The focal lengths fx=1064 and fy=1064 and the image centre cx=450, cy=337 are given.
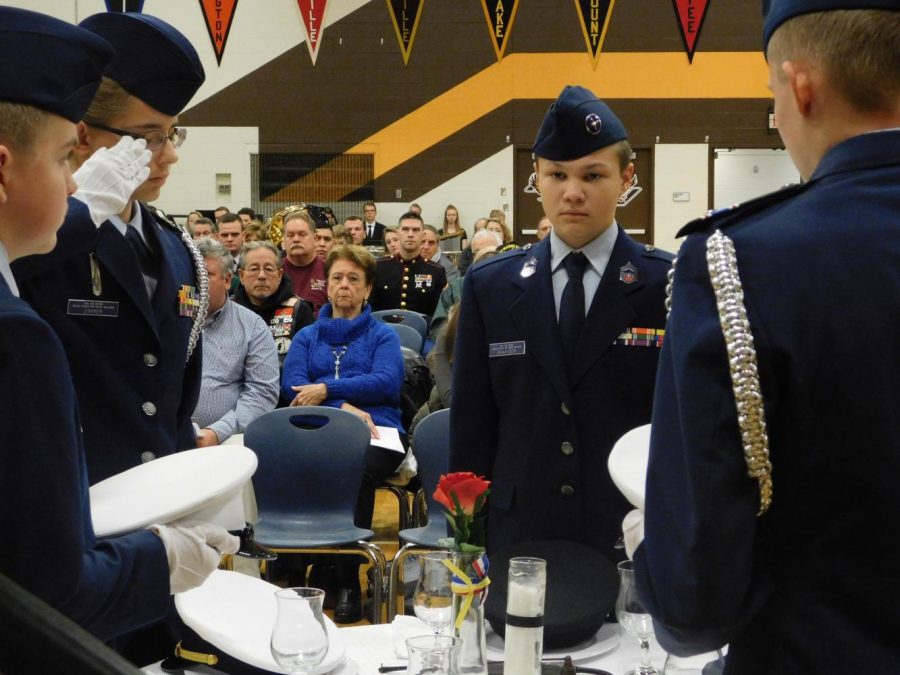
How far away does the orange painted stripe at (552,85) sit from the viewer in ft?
44.0

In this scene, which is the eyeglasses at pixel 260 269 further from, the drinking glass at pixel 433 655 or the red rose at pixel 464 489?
the drinking glass at pixel 433 655

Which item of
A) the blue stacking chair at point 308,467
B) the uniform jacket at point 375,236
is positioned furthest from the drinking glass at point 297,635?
the uniform jacket at point 375,236

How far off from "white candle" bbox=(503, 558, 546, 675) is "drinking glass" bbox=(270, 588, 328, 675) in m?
0.27

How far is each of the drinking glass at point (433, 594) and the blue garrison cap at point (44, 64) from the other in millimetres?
812

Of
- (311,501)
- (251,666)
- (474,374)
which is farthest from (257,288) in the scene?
(251,666)

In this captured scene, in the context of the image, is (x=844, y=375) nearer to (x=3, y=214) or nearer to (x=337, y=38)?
(x=3, y=214)

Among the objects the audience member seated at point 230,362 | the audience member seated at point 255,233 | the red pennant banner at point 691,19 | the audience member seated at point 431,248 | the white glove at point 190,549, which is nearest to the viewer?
the white glove at point 190,549

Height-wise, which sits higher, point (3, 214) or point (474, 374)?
point (3, 214)

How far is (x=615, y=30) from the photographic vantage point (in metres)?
13.4

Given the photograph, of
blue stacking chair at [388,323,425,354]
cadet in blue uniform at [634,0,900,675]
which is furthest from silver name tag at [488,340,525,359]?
blue stacking chair at [388,323,425,354]

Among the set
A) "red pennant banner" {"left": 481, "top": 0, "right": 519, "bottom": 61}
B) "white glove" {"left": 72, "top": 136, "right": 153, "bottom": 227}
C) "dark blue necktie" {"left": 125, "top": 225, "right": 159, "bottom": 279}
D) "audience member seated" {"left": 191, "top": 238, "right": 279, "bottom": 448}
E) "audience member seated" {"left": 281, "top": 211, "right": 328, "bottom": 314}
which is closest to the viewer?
"white glove" {"left": 72, "top": 136, "right": 153, "bottom": 227}

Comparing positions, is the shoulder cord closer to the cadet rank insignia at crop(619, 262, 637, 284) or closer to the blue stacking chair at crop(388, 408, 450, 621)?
the cadet rank insignia at crop(619, 262, 637, 284)

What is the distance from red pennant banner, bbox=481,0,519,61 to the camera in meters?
10.7

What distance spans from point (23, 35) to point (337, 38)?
12829 mm
